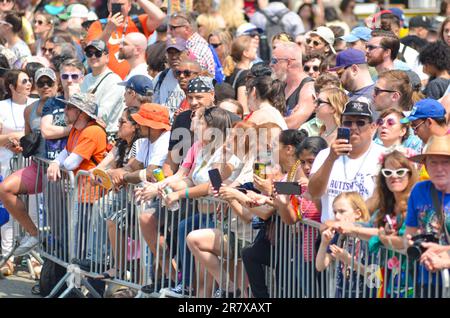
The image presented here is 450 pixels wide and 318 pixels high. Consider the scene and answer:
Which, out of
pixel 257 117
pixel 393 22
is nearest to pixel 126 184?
pixel 257 117

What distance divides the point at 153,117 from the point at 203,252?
1.68 meters

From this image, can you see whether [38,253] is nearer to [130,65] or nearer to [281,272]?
[130,65]

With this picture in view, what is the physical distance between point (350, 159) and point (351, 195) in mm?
566

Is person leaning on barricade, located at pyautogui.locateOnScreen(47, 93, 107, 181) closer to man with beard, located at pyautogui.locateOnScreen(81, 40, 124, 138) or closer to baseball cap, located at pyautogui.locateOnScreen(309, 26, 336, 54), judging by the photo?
man with beard, located at pyautogui.locateOnScreen(81, 40, 124, 138)

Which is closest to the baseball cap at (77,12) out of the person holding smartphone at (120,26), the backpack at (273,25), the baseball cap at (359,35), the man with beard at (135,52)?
the person holding smartphone at (120,26)

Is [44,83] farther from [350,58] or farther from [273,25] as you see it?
[273,25]

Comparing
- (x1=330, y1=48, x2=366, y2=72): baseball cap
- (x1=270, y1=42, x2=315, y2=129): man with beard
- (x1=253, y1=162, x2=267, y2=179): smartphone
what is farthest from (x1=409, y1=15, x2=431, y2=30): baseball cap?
(x1=253, y1=162, x2=267, y2=179): smartphone

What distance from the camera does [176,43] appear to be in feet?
38.1

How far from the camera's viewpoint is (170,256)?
9.10 m

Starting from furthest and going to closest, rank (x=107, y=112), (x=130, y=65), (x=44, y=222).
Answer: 1. (x=130, y=65)
2. (x=107, y=112)
3. (x=44, y=222)

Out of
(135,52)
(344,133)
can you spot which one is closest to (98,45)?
(135,52)

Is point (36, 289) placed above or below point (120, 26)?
below

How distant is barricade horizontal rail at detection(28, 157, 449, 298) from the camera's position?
22.9 ft

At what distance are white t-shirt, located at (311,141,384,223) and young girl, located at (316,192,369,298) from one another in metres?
0.32
